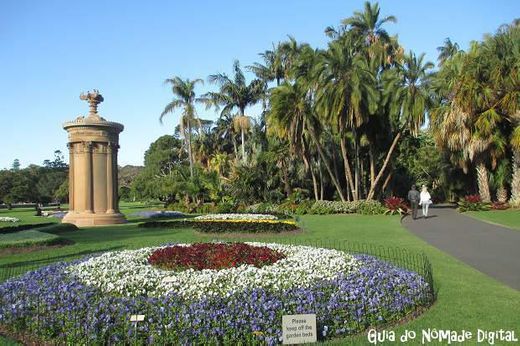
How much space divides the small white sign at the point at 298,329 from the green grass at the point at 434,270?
69 cm

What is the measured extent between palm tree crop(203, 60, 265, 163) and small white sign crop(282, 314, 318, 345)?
4018cm

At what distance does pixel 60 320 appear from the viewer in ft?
19.4

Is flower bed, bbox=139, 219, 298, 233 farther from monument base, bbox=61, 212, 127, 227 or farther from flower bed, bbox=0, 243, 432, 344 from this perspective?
flower bed, bbox=0, 243, 432, 344

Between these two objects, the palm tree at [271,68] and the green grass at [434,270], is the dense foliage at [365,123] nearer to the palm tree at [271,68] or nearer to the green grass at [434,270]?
the palm tree at [271,68]

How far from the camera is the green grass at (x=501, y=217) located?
20.0m

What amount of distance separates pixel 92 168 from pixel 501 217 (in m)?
19.8

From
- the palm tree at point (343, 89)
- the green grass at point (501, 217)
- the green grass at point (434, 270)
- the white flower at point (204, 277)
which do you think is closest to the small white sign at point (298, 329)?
the green grass at point (434, 270)

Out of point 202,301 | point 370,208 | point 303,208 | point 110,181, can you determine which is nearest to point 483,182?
point 370,208

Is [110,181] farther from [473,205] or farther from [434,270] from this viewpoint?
[473,205]

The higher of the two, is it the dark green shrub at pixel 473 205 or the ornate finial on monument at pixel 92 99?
the ornate finial on monument at pixel 92 99

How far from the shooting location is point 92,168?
22812 millimetres

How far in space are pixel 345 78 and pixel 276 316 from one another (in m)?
25.6

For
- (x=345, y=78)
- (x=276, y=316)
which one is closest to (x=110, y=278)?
A: (x=276, y=316)

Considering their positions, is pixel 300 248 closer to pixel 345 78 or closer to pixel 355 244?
pixel 355 244
